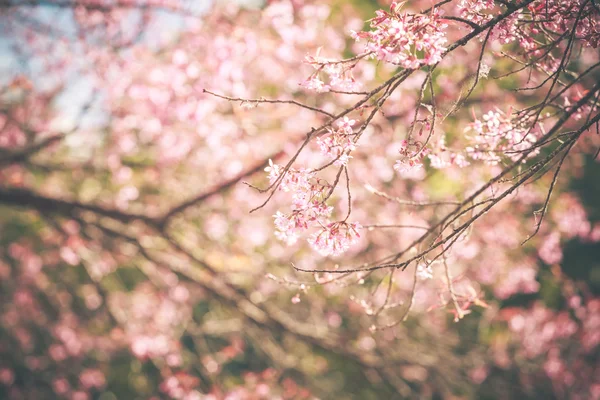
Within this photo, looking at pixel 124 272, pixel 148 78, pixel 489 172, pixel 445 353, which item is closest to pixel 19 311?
pixel 124 272

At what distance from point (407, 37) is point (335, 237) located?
28.5 inches

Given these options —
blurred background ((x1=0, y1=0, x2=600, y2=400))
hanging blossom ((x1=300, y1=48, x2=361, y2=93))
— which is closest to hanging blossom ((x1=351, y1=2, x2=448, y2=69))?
hanging blossom ((x1=300, y1=48, x2=361, y2=93))

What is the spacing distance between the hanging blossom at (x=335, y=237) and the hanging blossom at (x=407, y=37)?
1.95 feet

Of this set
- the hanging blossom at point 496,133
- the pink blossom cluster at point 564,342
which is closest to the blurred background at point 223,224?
the pink blossom cluster at point 564,342

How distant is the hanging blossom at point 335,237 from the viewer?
4.64 feet

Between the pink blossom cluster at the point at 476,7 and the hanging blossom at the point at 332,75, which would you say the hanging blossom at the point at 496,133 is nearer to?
the pink blossom cluster at the point at 476,7

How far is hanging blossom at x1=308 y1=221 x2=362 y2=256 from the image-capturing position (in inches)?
55.7

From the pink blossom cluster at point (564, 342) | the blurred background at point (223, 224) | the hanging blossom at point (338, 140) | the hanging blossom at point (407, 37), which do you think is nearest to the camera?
the hanging blossom at point (407, 37)

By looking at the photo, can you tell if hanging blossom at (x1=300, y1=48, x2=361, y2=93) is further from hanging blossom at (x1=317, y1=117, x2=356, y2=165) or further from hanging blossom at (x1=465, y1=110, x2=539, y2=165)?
hanging blossom at (x1=465, y1=110, x2=539, y2=165)

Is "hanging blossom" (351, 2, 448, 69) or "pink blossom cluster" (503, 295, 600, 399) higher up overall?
"pink blossom cluster" (503, 295, 600, 399)

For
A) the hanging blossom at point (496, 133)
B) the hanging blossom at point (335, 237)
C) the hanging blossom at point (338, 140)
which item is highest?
the hanging blossom at point (496, 133)

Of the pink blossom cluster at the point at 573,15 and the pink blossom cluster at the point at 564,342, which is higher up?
the pink blossom cluster at the point at 564,342

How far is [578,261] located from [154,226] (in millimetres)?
10115

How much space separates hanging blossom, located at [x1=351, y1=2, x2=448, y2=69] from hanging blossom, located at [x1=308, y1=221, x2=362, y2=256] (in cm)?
60
